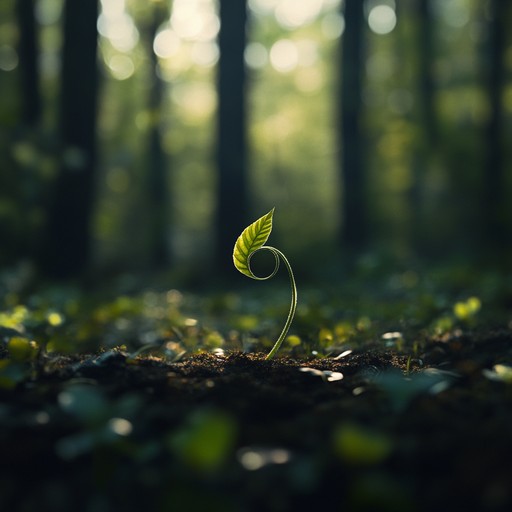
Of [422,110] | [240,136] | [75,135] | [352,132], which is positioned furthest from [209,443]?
[422,110]

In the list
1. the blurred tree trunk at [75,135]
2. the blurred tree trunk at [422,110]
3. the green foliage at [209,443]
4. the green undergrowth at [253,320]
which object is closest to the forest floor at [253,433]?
the green foliage at [209,443]

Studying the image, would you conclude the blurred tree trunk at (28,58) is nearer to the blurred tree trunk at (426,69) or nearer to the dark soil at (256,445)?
the blurred tree trunk at (426,69)

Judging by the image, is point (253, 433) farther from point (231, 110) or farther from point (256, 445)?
point (231, 110)

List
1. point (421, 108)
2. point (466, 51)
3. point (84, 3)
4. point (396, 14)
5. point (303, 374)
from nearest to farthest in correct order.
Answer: point (303, 374)
point (84, 3)
point (421, 108)
point (396, 14)
point (466, 51)

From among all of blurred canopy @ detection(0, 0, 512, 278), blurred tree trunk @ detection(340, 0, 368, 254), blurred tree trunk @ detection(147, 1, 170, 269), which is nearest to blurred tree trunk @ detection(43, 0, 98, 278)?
blurred canopy @ detection(0, 0, 512, 278)

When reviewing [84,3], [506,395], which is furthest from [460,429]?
[84,3]

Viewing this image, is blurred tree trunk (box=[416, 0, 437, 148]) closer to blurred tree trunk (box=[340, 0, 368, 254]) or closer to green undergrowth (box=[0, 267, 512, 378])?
blurred tree trunk (box=[340, 0, 368, 254])

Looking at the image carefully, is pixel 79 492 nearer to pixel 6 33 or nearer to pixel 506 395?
pixel 506 395
